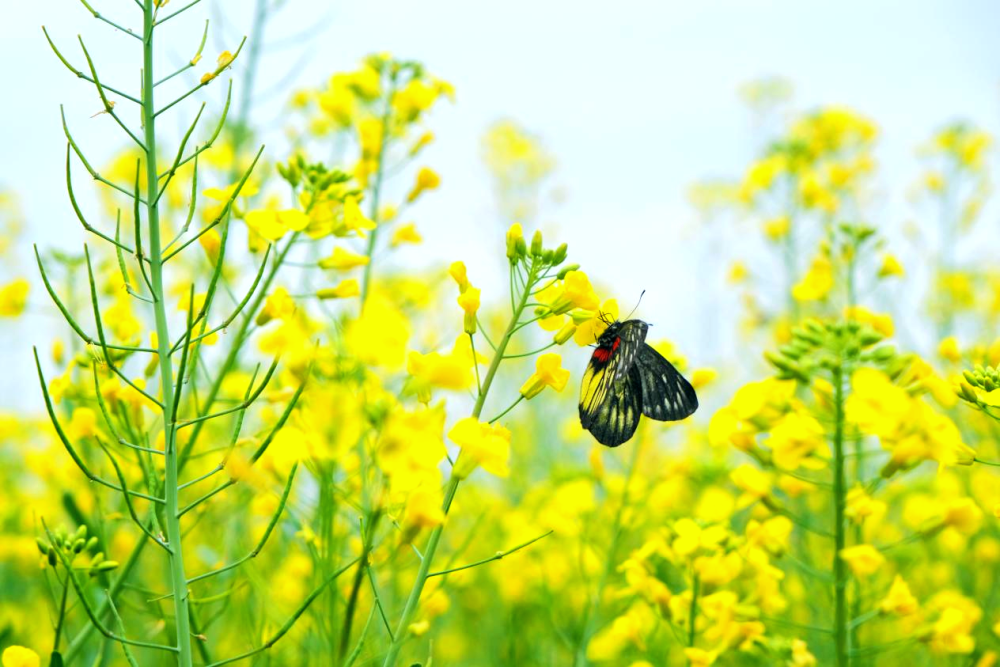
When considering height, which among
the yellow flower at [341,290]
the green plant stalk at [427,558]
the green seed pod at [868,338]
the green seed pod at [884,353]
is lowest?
the green plant stalk at [427,558]

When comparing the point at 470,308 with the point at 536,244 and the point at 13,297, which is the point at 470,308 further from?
the point at 13,297

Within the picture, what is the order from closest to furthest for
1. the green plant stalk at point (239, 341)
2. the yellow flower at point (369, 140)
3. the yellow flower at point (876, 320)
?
the green plant stalk at point (239, 341)
the yellow flower at point (876, 320)
the yellow flower at point (369, 140)

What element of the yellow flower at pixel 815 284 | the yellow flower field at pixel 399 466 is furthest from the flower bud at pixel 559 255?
the yellow flower at pixel 815 284

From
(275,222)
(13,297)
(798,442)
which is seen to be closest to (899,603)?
(798,442)

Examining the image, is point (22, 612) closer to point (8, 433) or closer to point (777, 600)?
point (8, 433)

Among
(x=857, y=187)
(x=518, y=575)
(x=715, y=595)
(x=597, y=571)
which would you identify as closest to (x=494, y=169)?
(x=857, y=187)

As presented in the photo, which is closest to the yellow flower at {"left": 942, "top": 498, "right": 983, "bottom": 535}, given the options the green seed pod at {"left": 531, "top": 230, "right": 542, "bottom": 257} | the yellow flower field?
the yellow flower field

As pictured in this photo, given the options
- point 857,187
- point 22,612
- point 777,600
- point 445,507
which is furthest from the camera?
point 857,187

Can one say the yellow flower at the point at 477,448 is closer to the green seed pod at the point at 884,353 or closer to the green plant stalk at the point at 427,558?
the green plant stalk at the point at 427,558
